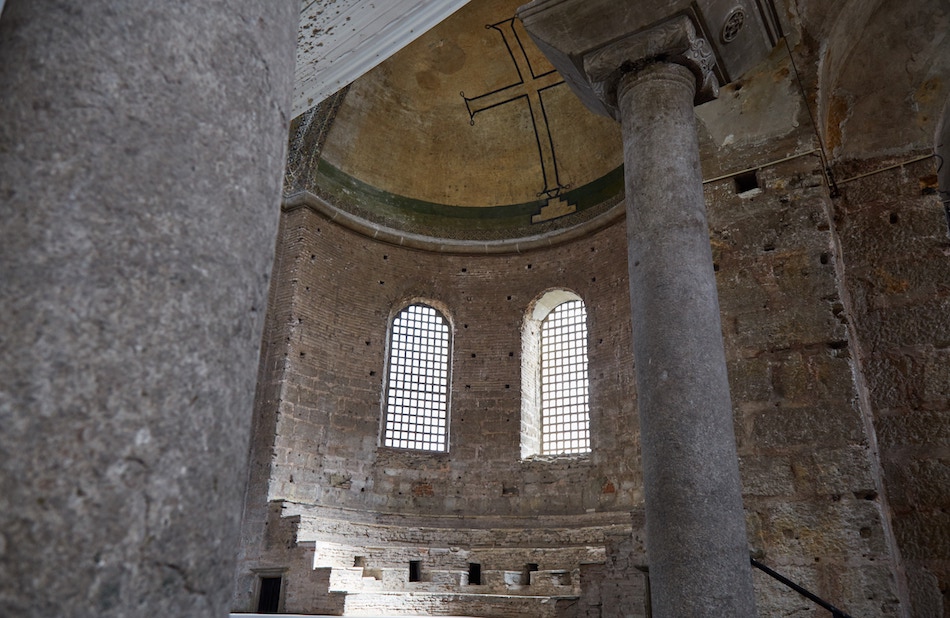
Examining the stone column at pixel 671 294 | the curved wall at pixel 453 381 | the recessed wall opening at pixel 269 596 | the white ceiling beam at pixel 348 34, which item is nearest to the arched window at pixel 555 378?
the curved wall at pixel 453 381

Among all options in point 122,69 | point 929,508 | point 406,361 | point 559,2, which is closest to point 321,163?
point 406,361

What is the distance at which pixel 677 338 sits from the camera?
395 cm

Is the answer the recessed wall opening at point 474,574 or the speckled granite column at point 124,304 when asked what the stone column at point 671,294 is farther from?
the recessed wall opening at point 474,574

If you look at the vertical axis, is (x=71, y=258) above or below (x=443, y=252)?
below

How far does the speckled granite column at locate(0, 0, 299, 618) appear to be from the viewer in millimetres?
1051

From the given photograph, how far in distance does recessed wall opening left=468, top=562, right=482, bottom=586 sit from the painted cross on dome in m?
6.63

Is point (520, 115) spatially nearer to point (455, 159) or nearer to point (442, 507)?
point (455, 159)

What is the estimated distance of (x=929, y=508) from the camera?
18.9 ft

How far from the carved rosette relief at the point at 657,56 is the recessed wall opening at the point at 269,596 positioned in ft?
29.0

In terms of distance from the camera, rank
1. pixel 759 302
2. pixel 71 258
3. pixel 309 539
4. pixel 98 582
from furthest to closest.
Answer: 1. pixel 309 539
2. pixel 759 302
3. pixel 71 258
4. pixel 98 582

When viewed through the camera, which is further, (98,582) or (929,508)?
(929,508)

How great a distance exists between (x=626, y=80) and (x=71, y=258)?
439 centimetres

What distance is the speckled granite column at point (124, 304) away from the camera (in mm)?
1051

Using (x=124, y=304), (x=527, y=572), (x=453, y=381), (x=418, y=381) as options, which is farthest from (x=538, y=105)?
(x=124, y=304)
